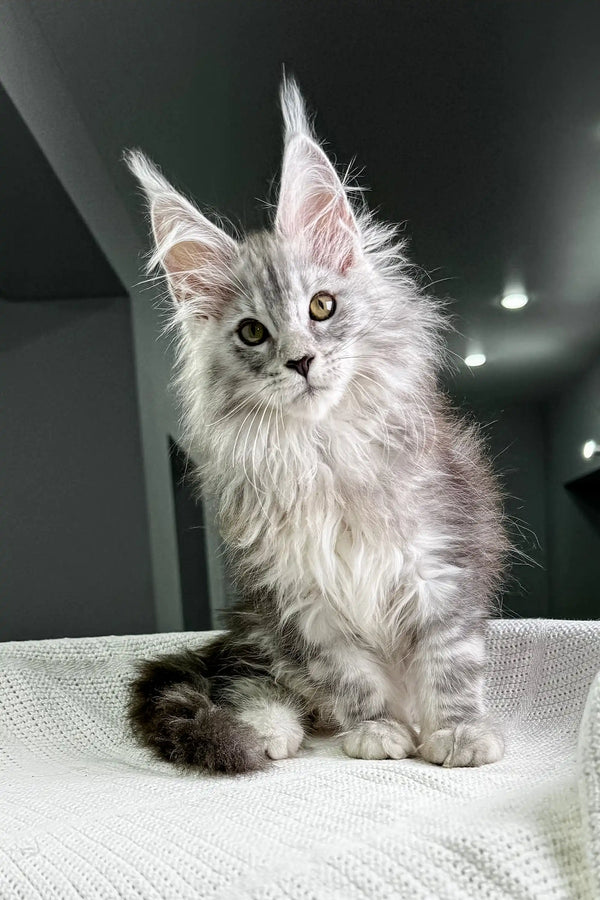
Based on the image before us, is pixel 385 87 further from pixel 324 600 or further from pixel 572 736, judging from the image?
pixel 572 736

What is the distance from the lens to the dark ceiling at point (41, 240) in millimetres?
2186

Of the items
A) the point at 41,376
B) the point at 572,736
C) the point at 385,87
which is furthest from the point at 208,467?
the point at 385,87

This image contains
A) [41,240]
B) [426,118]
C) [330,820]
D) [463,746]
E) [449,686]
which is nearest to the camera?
[330,820]

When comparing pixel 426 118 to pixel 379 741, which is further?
pixel 426 118

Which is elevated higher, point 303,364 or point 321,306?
point 321,306

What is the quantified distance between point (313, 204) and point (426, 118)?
90 cm

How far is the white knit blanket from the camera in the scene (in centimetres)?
75

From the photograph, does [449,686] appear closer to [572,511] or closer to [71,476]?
[572,511]

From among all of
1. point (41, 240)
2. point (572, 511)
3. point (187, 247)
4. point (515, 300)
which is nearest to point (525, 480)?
point (572, 511)

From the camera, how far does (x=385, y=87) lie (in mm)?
2166

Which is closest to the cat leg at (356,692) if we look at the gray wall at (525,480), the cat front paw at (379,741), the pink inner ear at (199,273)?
the cat front paw at (379,741)

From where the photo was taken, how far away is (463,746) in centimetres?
119

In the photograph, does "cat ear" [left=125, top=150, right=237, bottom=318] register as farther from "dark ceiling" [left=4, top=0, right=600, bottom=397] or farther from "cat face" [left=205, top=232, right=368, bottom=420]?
"dark ceiling" [left=4, top=0, right=600, bottom=397]

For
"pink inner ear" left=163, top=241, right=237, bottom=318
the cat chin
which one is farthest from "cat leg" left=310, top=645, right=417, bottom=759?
"pink inner ear" left=163, top=241, right=237, bottom=318
